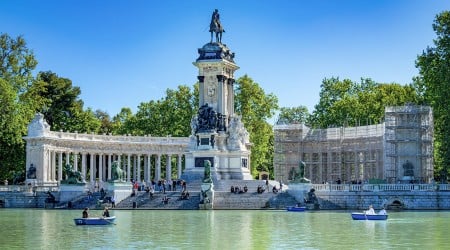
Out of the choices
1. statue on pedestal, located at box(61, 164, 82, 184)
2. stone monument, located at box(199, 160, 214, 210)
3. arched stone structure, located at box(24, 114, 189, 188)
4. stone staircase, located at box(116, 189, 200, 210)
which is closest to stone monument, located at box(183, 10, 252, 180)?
stone staircase, located at box(116, 189, 200, 210)

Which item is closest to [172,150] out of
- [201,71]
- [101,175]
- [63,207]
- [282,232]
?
[101,175]

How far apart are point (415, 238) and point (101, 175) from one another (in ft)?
185

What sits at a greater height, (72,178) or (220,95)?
(220,95)

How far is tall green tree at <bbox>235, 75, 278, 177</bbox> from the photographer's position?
309 ft

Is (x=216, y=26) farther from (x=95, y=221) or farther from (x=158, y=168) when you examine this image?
(x=95, y=221)

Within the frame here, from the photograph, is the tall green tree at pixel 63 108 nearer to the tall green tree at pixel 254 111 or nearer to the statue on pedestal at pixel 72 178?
the tall green tree at pixel 254 111

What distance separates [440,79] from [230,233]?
1484 inches

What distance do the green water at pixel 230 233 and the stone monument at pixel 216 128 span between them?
22297 millimetres

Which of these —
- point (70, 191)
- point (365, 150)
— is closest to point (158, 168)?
point (365, 150)

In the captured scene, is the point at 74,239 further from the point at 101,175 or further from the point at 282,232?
the point at 101,175

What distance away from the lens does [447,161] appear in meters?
65.8

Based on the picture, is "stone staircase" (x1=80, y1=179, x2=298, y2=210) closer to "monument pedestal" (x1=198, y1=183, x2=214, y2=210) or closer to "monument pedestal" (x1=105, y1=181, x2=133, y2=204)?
"monument pedestal" (x1=105, y1=181, x2=133, y2=204)

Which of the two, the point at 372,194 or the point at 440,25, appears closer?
the point at 372,194

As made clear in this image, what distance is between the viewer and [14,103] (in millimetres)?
76750
